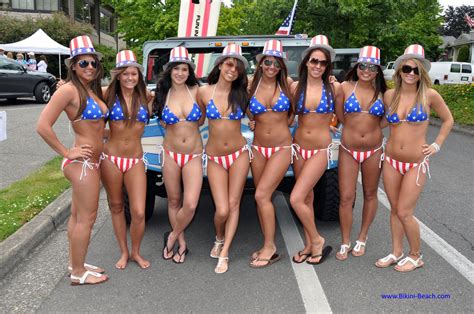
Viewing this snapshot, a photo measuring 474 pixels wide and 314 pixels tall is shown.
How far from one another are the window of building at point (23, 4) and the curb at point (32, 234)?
35.0m

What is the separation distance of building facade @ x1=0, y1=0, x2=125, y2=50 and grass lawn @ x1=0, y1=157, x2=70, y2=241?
28.9 meters

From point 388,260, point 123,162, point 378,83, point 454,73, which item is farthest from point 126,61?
point 454,73

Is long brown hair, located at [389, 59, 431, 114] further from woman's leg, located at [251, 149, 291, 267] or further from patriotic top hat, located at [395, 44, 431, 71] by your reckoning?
woman's leg, located at [251, 149, 291, 267]

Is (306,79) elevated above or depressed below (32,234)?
above

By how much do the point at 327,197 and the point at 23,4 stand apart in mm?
37186

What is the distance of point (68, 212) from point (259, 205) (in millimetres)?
2520

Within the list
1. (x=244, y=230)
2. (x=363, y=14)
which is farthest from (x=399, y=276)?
(x=363, y=14)

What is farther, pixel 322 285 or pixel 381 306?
pixel 322 285

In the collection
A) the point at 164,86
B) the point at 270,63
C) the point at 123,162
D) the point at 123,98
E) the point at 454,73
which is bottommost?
the point at 123,162

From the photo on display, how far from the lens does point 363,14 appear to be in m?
19.9

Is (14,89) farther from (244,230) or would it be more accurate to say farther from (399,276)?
(399,276)

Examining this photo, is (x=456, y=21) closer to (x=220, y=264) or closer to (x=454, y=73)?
(x=454, y=73)

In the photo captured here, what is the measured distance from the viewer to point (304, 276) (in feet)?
12.3

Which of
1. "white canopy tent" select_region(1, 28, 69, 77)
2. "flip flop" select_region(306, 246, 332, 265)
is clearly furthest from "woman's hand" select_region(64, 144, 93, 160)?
"white canopy tent" select_region(1, 28, 69, 77)
